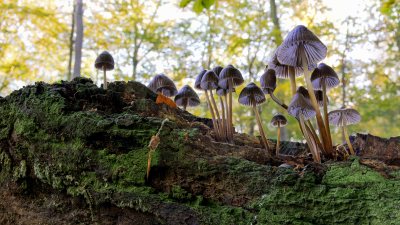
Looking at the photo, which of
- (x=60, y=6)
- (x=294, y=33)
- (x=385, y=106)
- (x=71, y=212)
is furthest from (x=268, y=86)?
(x=60, y=6)

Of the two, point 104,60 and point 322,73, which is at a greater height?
point 104,60

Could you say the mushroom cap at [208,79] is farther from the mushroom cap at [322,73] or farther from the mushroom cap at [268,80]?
the mushroom cap at [322,73]

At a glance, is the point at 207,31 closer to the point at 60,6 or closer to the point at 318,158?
the point at 60,6

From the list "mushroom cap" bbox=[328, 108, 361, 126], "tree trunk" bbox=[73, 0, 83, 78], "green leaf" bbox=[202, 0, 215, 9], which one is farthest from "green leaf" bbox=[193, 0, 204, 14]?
"tree trunk" bbox=[73, 0, 83, 78]

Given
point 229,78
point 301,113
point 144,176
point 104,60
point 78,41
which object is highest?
point 78,41

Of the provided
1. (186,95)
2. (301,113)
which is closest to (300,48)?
(301,113)

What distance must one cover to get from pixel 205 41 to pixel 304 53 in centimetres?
763

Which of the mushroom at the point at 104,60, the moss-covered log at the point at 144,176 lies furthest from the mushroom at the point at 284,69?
the mushroom at the point at 104,60

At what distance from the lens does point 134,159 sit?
1830mm

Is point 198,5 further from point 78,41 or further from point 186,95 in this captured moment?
point 78,41

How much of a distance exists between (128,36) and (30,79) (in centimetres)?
393

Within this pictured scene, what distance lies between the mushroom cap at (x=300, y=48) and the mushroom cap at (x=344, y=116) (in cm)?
51

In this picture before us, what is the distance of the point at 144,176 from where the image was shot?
1775mm

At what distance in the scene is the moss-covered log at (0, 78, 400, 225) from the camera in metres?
1.55
